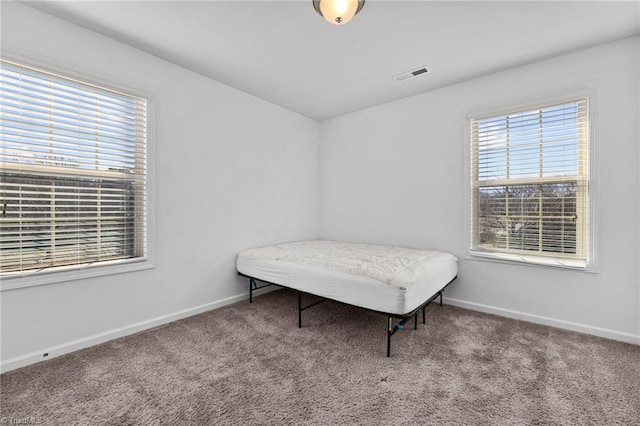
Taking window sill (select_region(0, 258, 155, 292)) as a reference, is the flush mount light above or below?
above

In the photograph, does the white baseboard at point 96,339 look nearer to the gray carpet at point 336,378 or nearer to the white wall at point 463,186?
the gray carpet at point 336,378

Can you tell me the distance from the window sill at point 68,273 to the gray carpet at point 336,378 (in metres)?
0.56

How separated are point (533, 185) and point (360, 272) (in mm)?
1966

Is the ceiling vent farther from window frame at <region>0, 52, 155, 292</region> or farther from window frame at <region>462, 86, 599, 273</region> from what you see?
window frame at <region>0, 52, 155, 292</region>

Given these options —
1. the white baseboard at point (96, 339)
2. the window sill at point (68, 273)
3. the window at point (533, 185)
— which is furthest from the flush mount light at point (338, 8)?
the white baseboard at point (96, 339)

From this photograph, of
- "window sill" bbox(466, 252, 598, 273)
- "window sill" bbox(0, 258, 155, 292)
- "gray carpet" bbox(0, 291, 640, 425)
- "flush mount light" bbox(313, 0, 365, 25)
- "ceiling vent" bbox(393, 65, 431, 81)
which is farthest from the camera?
"ceiling vent" bbox(393, 65, 431, 81)

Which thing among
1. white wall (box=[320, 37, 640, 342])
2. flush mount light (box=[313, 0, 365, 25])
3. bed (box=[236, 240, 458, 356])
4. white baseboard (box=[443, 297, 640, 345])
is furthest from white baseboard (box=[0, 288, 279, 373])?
flush mount light (box=[313, 0, 365, 25])

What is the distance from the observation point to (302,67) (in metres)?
2.62

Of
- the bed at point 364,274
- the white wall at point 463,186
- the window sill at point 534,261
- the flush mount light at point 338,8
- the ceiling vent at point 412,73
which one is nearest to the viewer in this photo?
the flush mount light at point 338,8

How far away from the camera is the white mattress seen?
1917mm

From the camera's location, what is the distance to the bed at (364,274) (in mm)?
1910

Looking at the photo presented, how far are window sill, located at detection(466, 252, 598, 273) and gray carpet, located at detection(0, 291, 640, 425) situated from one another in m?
0.56

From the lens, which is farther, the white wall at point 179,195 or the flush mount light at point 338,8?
the white wall at point 179,195

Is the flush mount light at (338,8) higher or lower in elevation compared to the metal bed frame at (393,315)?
higher
